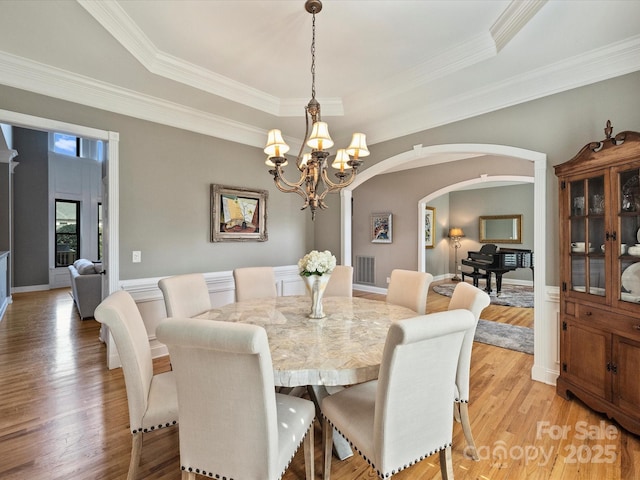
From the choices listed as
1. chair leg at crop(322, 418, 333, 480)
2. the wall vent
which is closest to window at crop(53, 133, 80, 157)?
the wall vent

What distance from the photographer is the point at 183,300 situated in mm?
2410

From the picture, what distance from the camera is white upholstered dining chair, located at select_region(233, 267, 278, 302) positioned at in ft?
9.85

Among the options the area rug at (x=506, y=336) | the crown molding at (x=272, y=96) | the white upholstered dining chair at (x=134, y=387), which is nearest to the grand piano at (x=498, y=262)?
the area rug at (x=506, y=336)

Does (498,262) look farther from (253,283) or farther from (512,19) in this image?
(253,283)

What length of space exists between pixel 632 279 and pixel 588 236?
0.42m

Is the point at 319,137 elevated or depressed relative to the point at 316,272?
elevated

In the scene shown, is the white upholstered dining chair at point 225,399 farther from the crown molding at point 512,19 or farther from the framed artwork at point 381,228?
the framed artwork at point 381,228

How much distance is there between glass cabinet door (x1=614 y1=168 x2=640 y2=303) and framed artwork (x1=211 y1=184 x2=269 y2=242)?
139 inches

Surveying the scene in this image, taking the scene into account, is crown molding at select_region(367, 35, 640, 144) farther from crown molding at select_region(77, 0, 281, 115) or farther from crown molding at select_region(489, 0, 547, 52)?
crown molding at select_region(77, 0, 281, 115)

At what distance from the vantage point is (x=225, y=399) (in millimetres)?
1166

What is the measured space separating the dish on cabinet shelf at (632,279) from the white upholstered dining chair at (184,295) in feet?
10.3

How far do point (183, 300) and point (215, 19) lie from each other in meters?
2.11

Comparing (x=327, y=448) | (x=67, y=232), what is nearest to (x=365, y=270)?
(x=327, y=448)

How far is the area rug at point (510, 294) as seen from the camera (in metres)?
5.80
